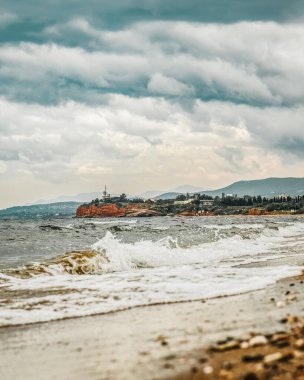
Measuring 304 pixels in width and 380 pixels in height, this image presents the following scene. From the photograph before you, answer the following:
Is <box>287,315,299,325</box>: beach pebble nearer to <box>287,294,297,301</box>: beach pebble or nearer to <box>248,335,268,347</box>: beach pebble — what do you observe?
<box>248,335,268,347</box>: beach pebble

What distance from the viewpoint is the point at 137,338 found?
6.56m

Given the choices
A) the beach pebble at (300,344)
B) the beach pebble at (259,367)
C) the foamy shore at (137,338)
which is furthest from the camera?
the beach pebble at (300,344)

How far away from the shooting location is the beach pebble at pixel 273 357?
5.09 metres

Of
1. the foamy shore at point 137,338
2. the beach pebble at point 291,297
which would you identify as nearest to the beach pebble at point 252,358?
the foamy shore at point 137,338

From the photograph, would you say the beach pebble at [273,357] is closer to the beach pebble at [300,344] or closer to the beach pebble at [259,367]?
the beach pebble at [259,367]

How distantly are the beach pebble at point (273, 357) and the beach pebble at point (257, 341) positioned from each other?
0.44 metres

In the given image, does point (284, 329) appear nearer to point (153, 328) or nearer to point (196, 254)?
point (153, 328)

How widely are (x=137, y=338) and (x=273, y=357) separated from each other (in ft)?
7.36

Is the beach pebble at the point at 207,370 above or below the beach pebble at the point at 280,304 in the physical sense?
above

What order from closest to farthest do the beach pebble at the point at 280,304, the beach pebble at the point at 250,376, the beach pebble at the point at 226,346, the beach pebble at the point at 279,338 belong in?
the beach pebble at the point at 250,376, the beach pebble at the point at 226,346, the beach pebble at the point at 279,338, the beach pebble at the point at 280,304

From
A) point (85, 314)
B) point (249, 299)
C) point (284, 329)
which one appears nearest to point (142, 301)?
point (85, 314)

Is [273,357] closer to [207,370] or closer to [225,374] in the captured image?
[225,374]

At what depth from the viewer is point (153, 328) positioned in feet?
23.5

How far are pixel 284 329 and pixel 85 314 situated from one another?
169 inches
